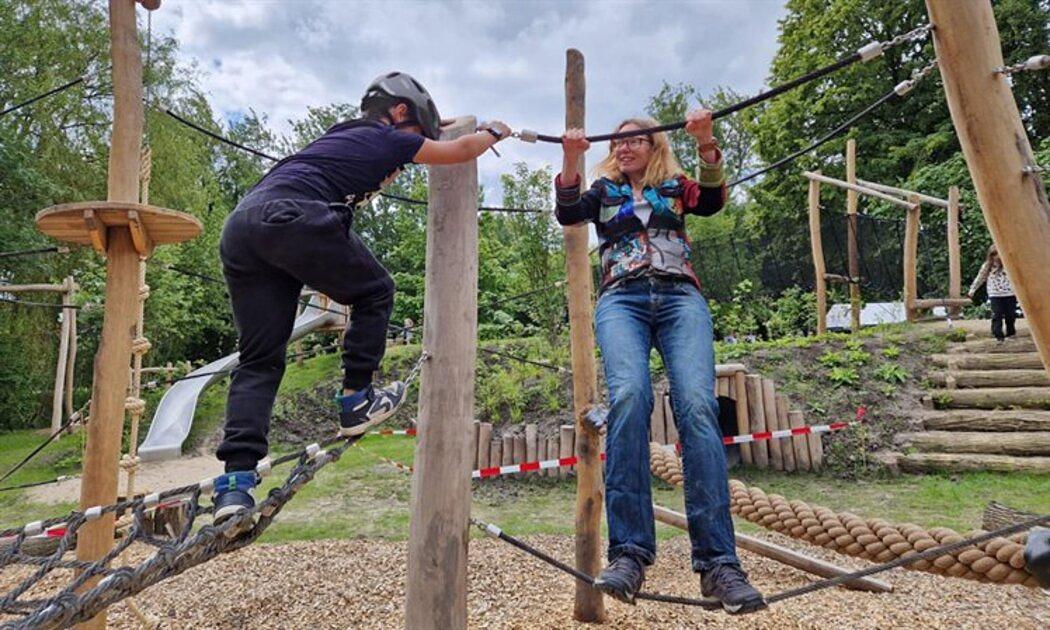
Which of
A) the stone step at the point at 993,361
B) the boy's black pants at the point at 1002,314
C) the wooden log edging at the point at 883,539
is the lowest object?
the wooden log edging at the point at 883,539

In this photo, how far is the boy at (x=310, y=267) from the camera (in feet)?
6.72

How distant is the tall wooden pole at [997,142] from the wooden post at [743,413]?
4972 millimetres

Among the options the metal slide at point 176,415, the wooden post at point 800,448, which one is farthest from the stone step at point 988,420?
the metal slide at point 176,415

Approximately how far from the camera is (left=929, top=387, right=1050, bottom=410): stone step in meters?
6.55

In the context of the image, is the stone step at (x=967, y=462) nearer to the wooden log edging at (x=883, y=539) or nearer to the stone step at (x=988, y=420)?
the stone step at (x=988, y=420)

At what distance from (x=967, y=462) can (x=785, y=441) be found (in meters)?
1.60

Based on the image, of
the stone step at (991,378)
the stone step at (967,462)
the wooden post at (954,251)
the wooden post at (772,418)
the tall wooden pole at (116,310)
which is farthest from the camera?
the wooden post at (954,251)

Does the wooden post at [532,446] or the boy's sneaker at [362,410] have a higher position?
the boy's sneaker at [362,410]

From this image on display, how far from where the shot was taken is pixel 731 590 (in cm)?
183

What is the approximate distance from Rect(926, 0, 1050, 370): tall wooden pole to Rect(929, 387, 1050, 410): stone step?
5.98 m

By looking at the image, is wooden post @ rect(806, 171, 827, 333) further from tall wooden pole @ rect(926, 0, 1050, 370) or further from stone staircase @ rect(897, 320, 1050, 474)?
tall wooden pole @ rect(926, 0, 1050, 370)

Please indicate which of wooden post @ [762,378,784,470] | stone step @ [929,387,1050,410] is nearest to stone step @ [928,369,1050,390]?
stone step @ [929,387,1050,410]

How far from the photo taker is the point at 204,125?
16.8m

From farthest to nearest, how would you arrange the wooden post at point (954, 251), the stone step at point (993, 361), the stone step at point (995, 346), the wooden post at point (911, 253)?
the wooden post at point (954, 251)
the wooden post at point (911, 253)
the stone step at point (995, 346)
the stone step at point (993, 361)
